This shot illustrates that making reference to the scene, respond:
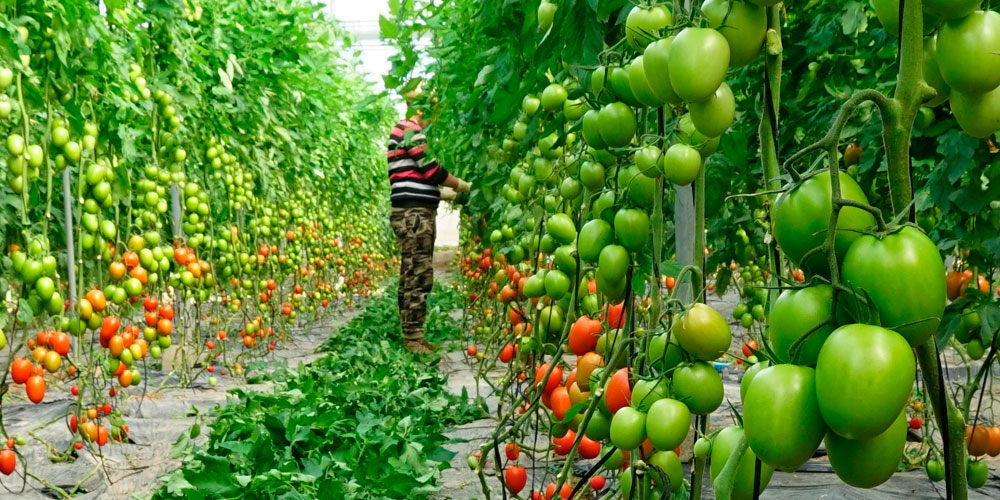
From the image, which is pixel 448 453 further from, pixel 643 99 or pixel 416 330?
pixel 416 330

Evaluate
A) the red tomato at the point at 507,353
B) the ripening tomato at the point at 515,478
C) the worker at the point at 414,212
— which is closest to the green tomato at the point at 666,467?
the ripening tomato at the point at 515,478

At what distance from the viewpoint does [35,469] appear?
284cm

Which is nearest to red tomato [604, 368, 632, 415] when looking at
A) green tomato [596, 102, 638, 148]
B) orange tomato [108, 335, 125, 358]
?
green tomato [596, 102, 638, 148]

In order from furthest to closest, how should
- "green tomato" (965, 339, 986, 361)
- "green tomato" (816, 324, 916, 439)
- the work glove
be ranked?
the work glove
"green tomato" (965, 339, 986, 361)
"green tomato" (816, 324, 916, 439)

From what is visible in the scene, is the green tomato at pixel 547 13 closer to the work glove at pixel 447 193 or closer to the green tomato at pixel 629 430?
the green tomato at pixel 629 430

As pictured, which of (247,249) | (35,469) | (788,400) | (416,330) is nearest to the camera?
(788,400)

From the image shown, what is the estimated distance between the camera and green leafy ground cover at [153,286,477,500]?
223 cm

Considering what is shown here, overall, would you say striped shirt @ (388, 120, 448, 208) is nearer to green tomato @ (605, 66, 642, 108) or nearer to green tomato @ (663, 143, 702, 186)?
green tomato @ (605, 66, 642, 108)

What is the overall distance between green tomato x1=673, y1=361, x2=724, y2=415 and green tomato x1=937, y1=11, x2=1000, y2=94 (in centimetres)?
41

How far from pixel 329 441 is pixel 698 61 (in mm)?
2405

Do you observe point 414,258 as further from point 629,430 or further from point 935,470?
point 629,430

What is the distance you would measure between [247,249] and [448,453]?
2667 mm

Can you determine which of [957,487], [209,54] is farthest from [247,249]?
[957,487]

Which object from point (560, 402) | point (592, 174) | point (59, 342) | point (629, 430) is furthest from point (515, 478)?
point (59, 342)
